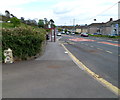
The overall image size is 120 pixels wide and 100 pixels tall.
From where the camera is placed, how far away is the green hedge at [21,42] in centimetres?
870

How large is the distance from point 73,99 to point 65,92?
1.62 feet

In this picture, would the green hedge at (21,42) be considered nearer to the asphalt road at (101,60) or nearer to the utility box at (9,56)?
the utility box at (9,56)

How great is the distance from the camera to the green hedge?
8.70 m

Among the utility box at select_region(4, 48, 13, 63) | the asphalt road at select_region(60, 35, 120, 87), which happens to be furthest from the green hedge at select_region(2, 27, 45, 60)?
the asphalt road at select_region(60, 35, 120, 87)

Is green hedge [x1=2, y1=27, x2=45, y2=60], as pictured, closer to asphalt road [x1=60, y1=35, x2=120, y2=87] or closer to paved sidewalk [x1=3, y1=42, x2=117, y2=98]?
paved sidewalk [x1=3, y1=42, x2=117, y2=98]

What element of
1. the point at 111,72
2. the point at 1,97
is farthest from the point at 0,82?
the point at 111,72

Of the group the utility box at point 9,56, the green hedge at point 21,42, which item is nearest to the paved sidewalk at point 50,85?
the utility box at point 9,56

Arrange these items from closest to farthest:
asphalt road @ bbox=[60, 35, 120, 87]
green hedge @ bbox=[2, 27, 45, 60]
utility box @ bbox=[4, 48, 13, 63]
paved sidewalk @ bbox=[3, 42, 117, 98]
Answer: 1. paved sidewalk @ bbox=[3, 42, 117, 98]
2. asphalt road @ bbox=[60, 35, 120, 87]
3. utility box @ bbox=[4, 48, 13, 63]
4. green hedge @ bbox=[2, 27, 45, 60]

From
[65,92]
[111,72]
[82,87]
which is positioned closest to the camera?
[65,92]

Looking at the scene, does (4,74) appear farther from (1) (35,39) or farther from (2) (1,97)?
(1) (35,39)

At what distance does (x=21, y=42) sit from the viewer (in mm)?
8828

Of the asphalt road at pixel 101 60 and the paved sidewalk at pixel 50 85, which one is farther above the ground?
the asphalt road at pixel 101 60

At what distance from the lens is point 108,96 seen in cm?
427

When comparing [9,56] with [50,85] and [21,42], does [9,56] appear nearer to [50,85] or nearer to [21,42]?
[21,42]
